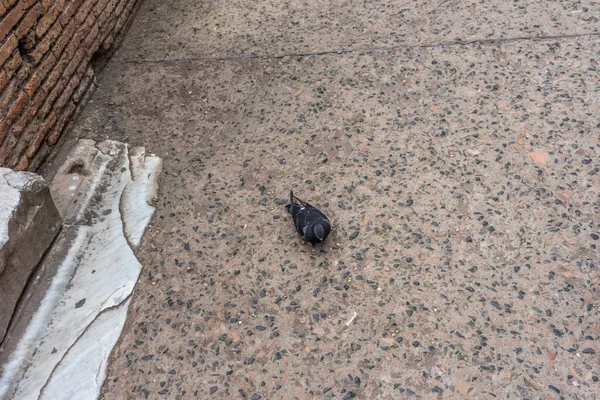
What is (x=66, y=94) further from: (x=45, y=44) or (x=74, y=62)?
(x=45, y=44)

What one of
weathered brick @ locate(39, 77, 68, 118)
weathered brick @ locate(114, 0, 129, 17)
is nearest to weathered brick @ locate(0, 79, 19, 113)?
weathered brick @ locate(39, 77, 68, 118)

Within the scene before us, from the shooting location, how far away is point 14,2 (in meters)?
3.06

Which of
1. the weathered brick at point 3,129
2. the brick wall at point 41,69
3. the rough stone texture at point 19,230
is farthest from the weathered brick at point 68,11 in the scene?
the rough stone texture at point 19,230

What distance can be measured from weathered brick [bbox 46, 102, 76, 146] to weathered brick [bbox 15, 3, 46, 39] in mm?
600

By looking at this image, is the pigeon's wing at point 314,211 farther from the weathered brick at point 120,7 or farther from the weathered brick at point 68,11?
Result: the weathered brick at point 120,7

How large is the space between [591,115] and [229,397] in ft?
9.54

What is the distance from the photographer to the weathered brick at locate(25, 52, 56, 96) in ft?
10.6

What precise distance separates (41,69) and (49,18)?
36 cm

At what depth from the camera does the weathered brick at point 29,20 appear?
10.3ft

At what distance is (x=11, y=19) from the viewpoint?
3051 millimetres

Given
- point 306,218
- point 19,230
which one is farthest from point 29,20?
point 306,218

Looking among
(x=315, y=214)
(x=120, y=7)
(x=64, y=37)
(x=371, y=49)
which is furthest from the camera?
(x=120, y=7)

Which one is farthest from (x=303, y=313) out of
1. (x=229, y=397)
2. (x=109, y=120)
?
(x=109, y=120)

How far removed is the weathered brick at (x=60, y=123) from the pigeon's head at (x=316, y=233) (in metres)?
1.95
